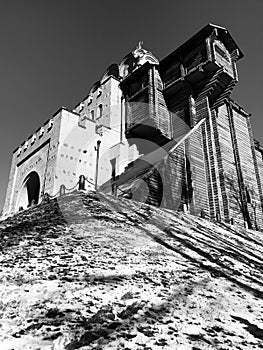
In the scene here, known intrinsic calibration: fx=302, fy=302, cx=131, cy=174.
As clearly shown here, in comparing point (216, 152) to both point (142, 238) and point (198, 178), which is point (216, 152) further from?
point (142, 238)

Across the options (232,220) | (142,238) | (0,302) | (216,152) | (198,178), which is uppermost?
(216,152)

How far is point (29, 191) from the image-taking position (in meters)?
26.8

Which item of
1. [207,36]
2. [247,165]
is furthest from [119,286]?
[207,36]

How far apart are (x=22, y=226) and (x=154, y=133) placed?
1458cm

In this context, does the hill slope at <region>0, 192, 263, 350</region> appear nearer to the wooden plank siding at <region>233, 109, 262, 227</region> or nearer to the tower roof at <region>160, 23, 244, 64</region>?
the wooden plank siding at <region>233, 109, 262, 227</region>

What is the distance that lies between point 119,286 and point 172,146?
1481 cm

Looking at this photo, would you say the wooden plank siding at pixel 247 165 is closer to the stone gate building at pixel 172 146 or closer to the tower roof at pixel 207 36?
the stone gate building at pixel 172 146

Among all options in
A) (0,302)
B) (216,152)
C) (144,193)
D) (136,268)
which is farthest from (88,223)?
(216,152)

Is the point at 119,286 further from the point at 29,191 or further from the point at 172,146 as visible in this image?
the point at 29,191

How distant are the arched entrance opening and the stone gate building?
9 centimetres

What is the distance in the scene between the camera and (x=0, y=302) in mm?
4516

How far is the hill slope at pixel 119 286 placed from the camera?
3.90 metres

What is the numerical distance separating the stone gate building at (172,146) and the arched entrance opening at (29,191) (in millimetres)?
85

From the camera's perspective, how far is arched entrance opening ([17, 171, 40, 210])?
25986mm
